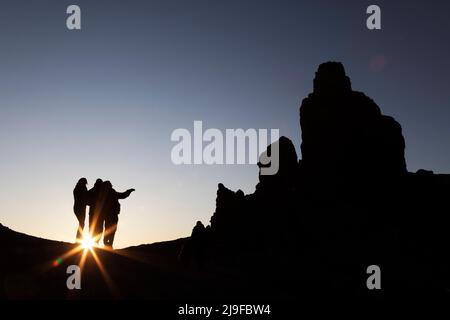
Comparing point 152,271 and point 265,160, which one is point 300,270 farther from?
point 265,160

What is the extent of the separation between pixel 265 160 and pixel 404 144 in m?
26.7

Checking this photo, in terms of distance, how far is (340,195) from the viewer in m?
73.3

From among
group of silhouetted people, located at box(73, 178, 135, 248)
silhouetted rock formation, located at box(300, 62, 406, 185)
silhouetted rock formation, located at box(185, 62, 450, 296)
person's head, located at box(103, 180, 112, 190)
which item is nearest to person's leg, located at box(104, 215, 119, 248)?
group of silhouetted people, located at box(73, 178, 135, 248)

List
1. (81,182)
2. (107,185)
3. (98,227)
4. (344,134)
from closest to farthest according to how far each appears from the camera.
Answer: (81,182) → (98,227) → (107,185) → (344,134)

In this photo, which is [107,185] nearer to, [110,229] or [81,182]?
[81,182]

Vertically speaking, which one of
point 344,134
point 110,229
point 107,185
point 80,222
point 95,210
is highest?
point 344,134

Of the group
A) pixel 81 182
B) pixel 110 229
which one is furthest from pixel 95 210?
pixel 81 182

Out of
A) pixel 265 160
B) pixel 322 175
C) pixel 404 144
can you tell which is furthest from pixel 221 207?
pixel 404 144

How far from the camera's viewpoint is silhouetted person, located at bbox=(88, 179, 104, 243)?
19984 millimetres

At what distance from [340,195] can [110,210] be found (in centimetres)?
5879

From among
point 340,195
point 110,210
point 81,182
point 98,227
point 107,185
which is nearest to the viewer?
point 81,182

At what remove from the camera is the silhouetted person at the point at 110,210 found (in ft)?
66.4

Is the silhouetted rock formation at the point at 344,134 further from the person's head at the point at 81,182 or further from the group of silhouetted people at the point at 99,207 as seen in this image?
the person's head at the point at 81,182

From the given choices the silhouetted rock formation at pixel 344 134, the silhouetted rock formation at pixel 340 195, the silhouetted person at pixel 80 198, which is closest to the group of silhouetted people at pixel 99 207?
the silhouetted person at pixel 80 198
